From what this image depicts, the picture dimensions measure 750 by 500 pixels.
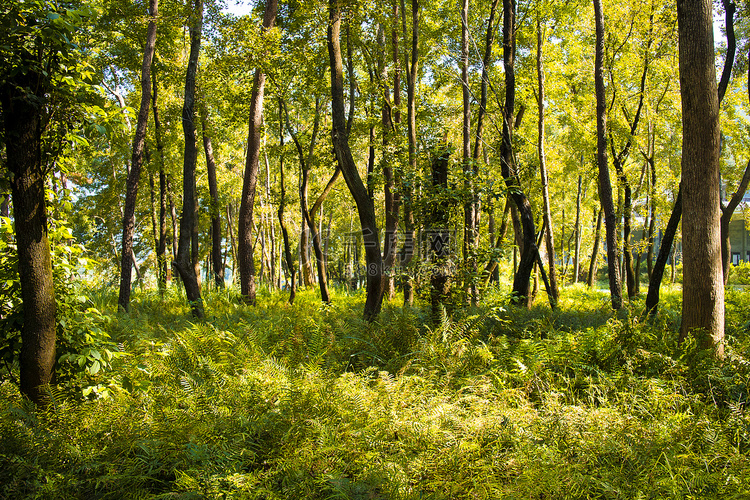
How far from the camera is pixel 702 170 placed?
5.70 m

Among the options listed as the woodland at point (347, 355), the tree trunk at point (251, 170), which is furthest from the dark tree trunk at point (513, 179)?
the tree trunk at point (251, 170)

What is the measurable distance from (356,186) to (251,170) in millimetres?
4319

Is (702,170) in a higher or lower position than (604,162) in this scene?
lower

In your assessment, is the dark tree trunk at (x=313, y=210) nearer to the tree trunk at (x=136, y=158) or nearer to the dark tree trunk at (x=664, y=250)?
the tree trunk at (x=136, y=158)

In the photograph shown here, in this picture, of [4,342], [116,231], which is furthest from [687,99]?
[116,231]

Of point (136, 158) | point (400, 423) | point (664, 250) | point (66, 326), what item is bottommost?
point (400, 423)

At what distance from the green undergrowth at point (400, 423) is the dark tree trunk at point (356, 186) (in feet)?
6.29

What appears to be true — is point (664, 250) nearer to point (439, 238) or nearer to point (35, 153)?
point (439, 238)

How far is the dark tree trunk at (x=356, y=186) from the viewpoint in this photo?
7.85 metres

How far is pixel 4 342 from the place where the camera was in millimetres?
4133

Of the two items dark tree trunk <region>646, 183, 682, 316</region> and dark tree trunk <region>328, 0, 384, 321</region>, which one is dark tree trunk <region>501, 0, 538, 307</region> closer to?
dark tree trunk <region>646, 183, 682, 316</region>

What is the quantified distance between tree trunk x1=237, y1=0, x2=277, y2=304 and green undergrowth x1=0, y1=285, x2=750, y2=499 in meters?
5.48

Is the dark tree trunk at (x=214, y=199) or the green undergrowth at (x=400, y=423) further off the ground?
the dark tree trunk at (x=214, y=199)

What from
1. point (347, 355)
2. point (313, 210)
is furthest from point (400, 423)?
point (313, 210)
